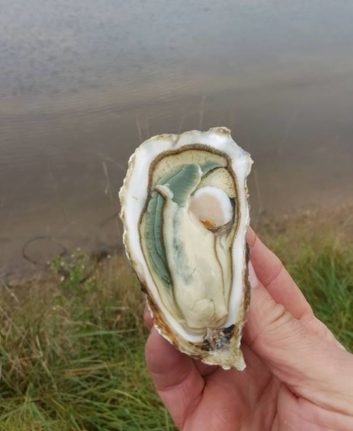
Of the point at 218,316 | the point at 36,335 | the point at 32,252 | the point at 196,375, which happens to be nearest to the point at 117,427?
the point at 36,335

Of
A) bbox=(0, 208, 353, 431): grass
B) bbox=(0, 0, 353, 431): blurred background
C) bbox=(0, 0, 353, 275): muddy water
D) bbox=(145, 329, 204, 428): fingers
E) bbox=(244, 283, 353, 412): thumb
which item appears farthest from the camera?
bbox=(0, 0, 353, 275): muddy water

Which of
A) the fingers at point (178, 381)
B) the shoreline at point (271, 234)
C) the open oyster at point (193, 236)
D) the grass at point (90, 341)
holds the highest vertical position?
the open oyster at point (193, 236)

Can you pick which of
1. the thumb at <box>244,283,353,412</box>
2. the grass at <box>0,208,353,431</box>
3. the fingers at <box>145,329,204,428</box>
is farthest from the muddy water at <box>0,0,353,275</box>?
the thumb at <box>244,283,353,412</box>

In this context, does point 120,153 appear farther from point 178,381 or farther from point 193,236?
point 193,236

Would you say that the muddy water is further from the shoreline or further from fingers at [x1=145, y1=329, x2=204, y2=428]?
fingers at [x1=145, y1=329, x2=204, y2=428]

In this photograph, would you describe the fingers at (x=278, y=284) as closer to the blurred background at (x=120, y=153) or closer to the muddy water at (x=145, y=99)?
the blurred background at (x=120, y=153)

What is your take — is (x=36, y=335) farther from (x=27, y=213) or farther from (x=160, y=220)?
(x=27, y=213)

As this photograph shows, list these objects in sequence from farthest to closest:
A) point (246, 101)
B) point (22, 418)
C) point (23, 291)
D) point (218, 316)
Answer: point (246, 101), point (23, 291), point (22, 418), point (218, 316)

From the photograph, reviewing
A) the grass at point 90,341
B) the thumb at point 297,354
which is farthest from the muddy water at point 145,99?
the thumb at point 297,354
